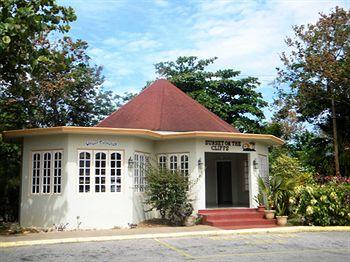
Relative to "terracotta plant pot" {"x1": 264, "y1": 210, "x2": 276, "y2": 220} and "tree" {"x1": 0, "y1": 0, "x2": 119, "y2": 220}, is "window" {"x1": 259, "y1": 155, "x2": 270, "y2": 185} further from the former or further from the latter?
"tree" {"x1": 0, "y1": 0, "x2": 119, "y2": 220}

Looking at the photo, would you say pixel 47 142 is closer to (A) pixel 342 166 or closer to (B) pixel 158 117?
(B) pixel 158 117

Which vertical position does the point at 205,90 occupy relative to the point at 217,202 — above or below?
above

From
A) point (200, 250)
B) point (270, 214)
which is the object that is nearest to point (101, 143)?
point (200, 250)

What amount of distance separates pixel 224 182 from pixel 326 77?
23.8 feet

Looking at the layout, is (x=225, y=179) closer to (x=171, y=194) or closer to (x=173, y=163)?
(x=173, y=163)

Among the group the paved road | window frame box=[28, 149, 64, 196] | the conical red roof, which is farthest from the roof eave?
the paved road

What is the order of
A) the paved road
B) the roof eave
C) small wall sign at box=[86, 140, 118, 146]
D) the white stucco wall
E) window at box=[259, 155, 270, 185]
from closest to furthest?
the paved road, the roof eave, the white stucco wall, small wall sign at box=[86, 140, 118, 146], window at box=[259, 155, 270, 185]

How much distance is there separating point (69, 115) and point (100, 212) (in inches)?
452

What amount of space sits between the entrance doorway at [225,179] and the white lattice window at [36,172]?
298 inches

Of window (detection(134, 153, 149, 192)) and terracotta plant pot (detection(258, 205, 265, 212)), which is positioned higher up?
window (detection(134, 153, 149, 192))

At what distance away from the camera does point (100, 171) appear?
46.3ft

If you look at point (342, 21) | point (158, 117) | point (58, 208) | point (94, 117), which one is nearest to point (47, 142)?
point (58, 208)

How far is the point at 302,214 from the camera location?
14469 millimetres

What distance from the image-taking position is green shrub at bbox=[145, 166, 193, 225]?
46.3 ft
